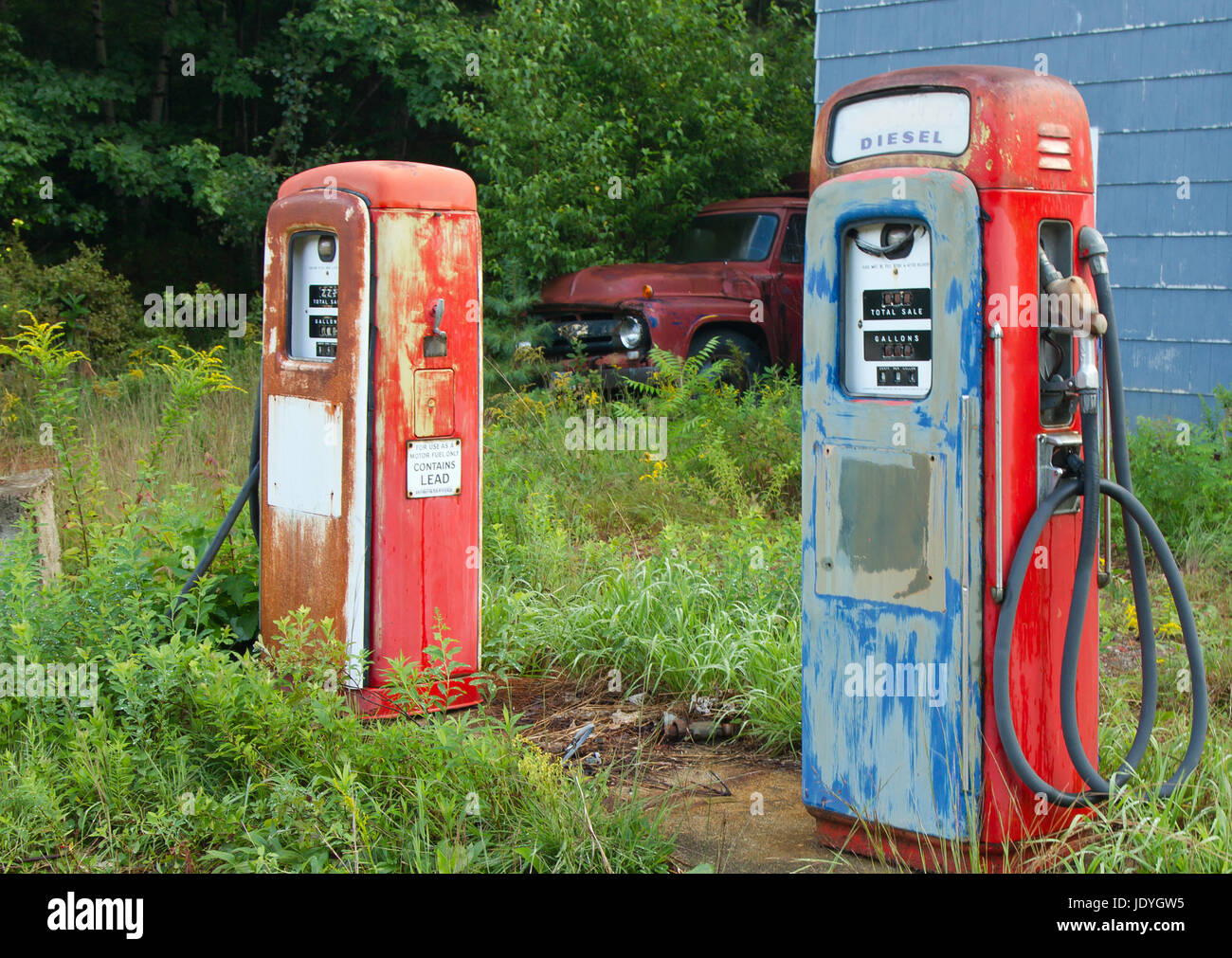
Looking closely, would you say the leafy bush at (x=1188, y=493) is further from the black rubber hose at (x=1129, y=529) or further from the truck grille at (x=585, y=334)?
the truck grille at (x=585, y=334)

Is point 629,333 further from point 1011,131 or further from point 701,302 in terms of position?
point 1011,131

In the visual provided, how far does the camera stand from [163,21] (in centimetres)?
1603

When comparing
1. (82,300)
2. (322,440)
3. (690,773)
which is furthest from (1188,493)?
(82,300)

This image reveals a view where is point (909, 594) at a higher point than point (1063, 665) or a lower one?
higher

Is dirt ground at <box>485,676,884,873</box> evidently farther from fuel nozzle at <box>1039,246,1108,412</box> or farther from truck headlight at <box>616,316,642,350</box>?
truck headlight at <box>616,316,642,350</box>

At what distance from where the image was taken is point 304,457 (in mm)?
4566

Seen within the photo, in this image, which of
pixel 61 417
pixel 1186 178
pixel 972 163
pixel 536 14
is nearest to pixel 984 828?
pixel 972 163

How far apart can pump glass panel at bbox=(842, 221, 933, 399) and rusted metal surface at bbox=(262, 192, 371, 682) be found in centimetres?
183

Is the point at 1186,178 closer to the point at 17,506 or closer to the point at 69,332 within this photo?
the point at 17,506

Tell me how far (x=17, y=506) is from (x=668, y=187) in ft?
27.3

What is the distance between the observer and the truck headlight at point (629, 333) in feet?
31.6

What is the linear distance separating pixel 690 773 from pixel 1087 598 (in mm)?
1496

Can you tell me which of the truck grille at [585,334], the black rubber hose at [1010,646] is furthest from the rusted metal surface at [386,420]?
the truck grille at [585,334]

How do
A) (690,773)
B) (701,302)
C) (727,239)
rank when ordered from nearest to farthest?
(690,773) < (701,302) < (727,239)
